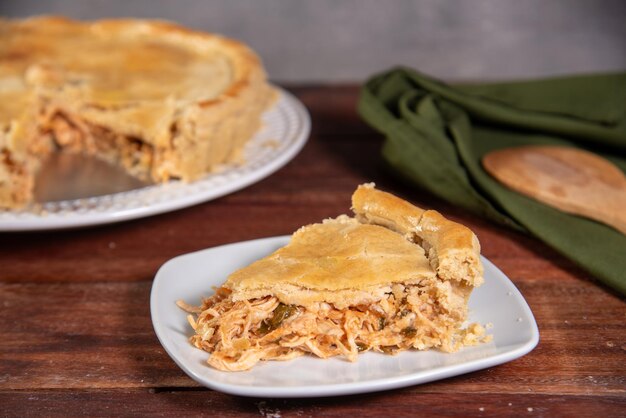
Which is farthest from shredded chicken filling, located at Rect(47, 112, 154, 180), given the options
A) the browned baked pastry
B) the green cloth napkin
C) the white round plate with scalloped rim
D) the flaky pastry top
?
the flaky pastry top

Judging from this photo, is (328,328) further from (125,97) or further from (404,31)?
(404,31)

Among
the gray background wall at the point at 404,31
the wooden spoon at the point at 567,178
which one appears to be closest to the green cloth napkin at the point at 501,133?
the wooden spoon at the point at 567,178

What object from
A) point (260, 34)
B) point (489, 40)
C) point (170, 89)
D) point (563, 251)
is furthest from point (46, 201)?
point (489, 40)

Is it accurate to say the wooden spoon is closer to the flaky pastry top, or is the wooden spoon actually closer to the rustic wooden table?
the rustic wooden table

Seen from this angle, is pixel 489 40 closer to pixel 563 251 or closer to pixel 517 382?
pixel 563 251

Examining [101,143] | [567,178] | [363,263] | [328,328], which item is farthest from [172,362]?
[101,143]

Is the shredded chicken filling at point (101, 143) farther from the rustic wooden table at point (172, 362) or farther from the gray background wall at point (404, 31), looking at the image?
the gray background wall at point (404, 31)
